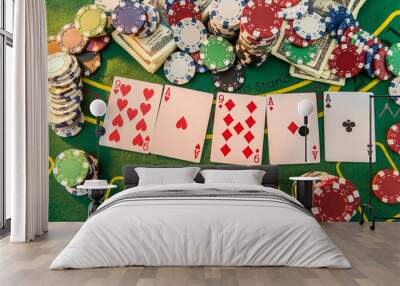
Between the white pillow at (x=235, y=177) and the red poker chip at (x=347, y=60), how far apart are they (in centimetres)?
169

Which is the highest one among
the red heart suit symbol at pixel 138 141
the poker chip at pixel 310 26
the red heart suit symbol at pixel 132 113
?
the poker chip at pixel 310 26

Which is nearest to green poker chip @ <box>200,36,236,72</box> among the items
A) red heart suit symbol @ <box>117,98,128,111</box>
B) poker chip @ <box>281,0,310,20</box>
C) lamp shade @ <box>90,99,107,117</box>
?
poker chip @ <box>281,0,310,20</box>

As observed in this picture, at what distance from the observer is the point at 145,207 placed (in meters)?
3.95

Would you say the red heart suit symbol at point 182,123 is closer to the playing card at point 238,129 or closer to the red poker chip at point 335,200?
the playing card at point 238,129

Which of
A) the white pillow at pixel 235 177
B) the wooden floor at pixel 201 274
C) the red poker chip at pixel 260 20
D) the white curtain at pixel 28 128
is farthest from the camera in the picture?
the white pillow at pixel 235 177

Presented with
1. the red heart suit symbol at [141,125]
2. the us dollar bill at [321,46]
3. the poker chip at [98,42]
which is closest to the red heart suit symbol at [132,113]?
the red heart suit symbol at [141,125]

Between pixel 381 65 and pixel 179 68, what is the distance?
103 inches

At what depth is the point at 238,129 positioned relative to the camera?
612cm

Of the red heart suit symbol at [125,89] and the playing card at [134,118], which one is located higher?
the red heart suit symbol at [125,89]

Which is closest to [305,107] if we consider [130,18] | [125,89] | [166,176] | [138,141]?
[166,176]

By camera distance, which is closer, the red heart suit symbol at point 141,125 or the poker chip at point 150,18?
the poker chip at point 150,18

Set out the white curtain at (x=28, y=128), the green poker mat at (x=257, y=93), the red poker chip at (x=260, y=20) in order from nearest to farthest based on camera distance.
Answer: the white curtain at (x=28, y=128) < the red poker chip at (x=260, y=20) < the green poker mat at (x=257, y=93)

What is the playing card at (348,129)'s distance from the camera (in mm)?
6141

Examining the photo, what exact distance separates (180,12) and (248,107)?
1.52m
